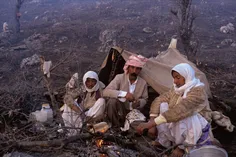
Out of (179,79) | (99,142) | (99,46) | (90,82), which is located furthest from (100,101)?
(99,46)

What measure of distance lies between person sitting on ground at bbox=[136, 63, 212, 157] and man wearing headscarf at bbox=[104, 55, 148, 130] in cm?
67

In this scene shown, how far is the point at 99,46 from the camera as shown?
13.4m

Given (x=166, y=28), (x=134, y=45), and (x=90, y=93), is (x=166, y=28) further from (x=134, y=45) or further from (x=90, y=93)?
(x=90, y=93)

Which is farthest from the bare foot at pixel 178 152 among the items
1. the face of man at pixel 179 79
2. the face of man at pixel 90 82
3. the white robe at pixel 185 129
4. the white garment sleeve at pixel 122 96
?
the face of man at pixel 90 82

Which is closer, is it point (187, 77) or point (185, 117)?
point (185, 117)

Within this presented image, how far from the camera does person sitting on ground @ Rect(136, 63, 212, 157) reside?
3.39 meters

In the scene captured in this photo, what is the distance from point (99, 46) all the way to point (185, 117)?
33.6 feet

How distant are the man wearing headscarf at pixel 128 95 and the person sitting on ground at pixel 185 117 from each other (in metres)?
0.67

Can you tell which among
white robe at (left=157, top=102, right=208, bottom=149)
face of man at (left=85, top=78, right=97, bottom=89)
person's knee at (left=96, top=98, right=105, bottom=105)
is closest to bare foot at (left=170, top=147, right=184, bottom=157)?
white robe at (left=157, top=102, right=208, bottom=149)

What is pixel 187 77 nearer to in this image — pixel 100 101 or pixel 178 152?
pixel 178 152

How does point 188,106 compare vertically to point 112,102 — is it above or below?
above

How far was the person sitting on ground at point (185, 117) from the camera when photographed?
3393 mm

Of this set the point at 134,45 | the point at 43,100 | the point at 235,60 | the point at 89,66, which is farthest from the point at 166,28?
the point at 43,100

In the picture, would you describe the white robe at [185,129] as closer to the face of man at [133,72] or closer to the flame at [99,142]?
the flame at [99,142]
